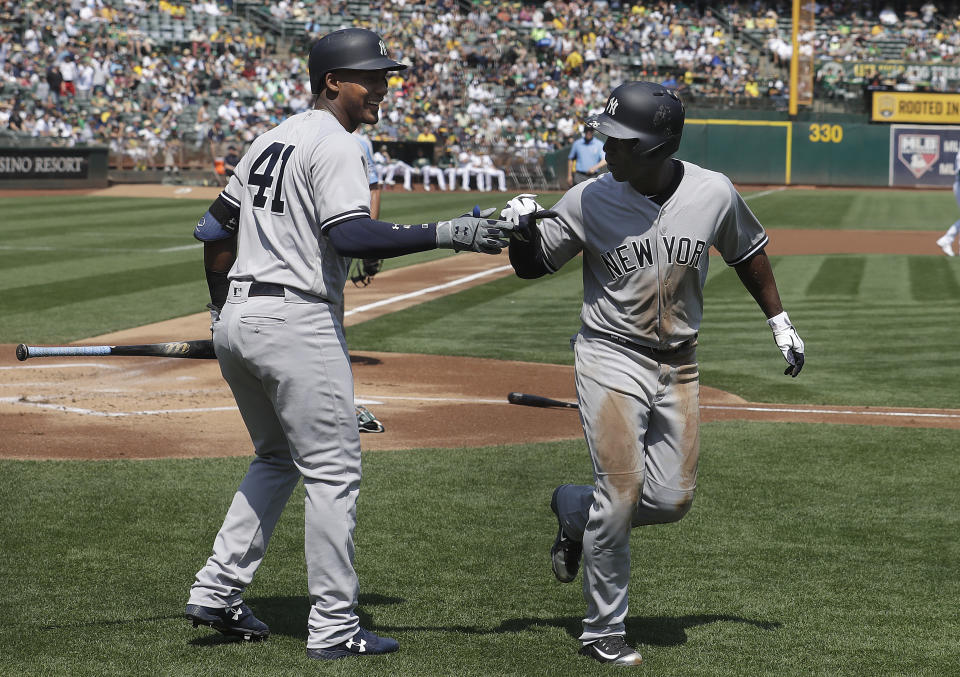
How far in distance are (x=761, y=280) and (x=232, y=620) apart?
7.81 ft

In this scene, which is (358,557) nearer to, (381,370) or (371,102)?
(371,102)

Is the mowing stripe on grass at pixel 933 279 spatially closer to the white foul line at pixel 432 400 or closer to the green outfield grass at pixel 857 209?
the white foul line at pixel 432 400

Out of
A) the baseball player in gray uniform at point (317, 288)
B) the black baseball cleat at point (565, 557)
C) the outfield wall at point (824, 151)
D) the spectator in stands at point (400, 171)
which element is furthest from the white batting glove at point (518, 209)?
the outfield wall at point (824, 151)

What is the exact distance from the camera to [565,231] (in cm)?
453

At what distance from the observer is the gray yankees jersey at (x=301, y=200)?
4148 millimetres

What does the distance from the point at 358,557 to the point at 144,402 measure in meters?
4.25

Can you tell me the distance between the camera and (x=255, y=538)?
4516mm

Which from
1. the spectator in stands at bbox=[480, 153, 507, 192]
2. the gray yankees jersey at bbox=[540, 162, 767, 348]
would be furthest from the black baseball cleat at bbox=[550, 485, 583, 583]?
the spectator in stands at bbox=[480, 153, 507, 192]

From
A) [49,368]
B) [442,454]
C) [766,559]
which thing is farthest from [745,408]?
[49,368]

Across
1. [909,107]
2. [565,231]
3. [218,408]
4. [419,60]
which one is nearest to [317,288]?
[565,231]

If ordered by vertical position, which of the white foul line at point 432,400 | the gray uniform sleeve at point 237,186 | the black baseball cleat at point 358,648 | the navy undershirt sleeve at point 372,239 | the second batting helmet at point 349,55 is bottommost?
the white foul line at point 432,400

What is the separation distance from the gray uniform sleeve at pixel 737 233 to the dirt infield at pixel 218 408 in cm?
374

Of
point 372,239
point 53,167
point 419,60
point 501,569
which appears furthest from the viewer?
point 419,60

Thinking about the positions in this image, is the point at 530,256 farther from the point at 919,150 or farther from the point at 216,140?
the point at 919,150
